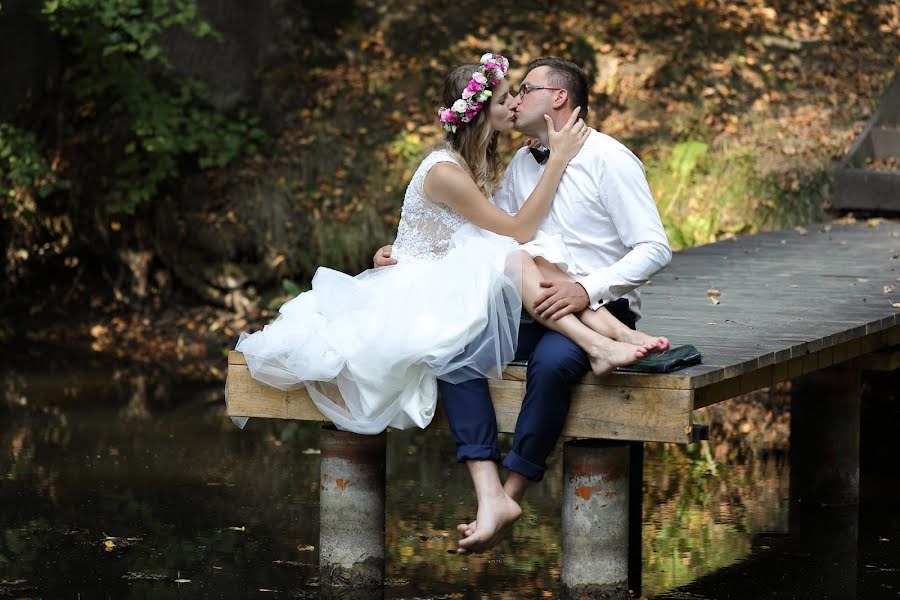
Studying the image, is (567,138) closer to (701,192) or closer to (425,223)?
(425,223)

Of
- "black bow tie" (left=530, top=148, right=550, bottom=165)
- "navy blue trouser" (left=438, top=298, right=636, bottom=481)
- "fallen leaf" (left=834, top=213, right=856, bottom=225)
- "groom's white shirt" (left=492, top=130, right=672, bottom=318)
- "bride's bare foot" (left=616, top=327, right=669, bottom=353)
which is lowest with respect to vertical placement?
"navy blue trouser" (left=438, top=298, right=636, bottom=481)

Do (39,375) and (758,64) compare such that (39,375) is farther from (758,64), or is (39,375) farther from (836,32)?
(836,32)

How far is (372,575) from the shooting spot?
599 cm

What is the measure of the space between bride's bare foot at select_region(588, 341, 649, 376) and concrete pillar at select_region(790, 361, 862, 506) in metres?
3.27

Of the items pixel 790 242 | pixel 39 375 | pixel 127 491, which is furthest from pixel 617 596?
pixel 39 375

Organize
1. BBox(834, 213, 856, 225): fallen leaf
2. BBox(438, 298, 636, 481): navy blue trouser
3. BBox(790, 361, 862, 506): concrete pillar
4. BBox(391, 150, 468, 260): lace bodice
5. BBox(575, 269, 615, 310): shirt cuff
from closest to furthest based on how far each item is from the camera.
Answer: BBox(438, 298, 636, 481): navy blue trouser
BBox(575, 269, 615, 310): shirt cuff
BBox(391, 150, 468, 260): lace bodice
BBox(790, 361, 862, 506): concrete pillar
BBox(834, 213, 856, 225): fallen leaf

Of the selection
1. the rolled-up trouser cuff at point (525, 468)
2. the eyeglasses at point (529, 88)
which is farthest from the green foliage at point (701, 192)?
the rolled-up trouser cuff at point (525, 468)

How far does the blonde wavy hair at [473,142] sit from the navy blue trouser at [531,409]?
2.79ft

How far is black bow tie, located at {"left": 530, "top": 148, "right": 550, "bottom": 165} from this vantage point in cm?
614

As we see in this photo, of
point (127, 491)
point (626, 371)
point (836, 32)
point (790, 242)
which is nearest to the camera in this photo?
point (626, 371)

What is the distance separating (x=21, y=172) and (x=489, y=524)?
9.22 metres

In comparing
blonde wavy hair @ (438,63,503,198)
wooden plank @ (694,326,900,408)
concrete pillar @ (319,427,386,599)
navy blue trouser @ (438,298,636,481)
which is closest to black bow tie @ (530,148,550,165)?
blonde wavy hair @ (438,63,503,198)

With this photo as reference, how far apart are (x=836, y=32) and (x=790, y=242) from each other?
4520mm

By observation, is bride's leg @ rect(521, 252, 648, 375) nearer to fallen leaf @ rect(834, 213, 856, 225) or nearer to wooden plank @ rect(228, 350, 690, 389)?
wooden plank @ rect(228, 350, 690, 389)
